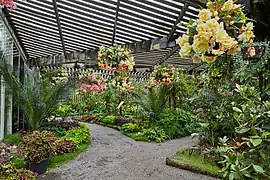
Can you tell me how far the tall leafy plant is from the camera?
18.7 ft

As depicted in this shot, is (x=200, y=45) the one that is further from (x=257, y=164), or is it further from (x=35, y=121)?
(x=35, y=121)

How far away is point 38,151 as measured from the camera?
4133 mm

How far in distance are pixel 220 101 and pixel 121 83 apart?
528 cm

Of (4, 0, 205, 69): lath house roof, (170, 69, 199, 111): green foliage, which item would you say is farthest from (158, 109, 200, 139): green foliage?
(4, 0, 205, 69): lath house roof

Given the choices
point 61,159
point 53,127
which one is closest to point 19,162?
point 61,159

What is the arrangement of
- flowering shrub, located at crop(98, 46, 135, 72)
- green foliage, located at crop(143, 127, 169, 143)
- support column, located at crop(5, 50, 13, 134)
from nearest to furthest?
support column, located at crop(5, 50, 13, 134), green foliage, located at crop(143, 127, 169, 143), flowering shrub, located at crop(98, 46, 135, 72)

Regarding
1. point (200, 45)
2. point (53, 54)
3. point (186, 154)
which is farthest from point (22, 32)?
point (200, 45)

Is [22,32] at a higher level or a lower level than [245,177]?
higher

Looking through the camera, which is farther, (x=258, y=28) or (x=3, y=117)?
Answer: (x=3, y=117)

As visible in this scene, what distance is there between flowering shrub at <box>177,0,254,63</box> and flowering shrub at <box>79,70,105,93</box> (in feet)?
29.3

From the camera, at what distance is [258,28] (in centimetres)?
435

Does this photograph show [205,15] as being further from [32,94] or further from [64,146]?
[32,94]

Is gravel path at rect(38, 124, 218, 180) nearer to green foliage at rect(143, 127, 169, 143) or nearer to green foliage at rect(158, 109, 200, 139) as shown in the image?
green foliage at rect(143, 127, 169, 143)

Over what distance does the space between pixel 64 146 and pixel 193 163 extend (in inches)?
98.0
